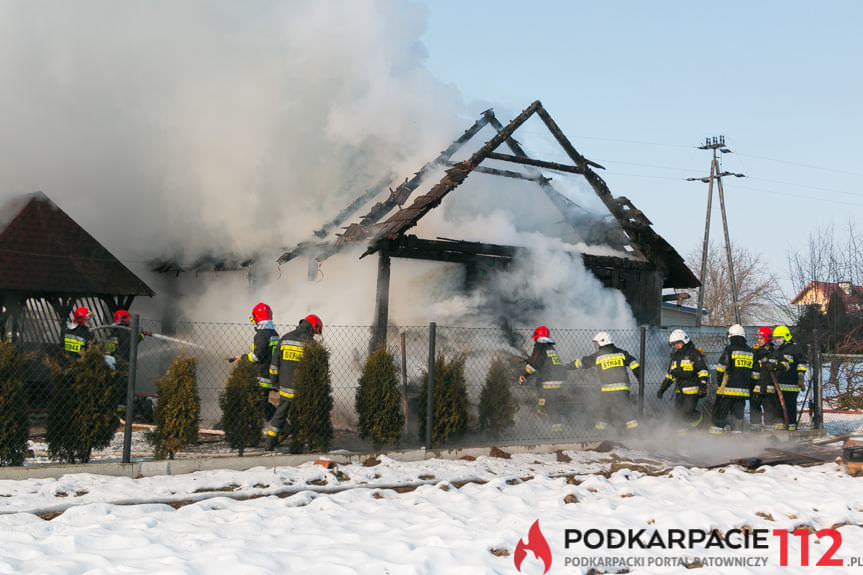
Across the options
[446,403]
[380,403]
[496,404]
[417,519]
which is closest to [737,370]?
[496,404]

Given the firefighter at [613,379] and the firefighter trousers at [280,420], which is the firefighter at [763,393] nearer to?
the firefighter at [613,379]

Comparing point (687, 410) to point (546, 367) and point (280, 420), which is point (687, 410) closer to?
point (546, 367)

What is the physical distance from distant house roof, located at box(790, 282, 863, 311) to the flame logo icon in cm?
2107

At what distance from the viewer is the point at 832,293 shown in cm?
2339

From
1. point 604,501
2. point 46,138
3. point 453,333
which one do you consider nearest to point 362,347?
point 453,333

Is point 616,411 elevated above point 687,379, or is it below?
below

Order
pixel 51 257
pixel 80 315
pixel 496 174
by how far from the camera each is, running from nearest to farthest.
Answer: pixel 80 315 → pixel 51 257 → pixel 496 174

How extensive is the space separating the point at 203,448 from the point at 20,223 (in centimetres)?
766

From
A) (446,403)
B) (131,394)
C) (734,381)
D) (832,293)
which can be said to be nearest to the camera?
(131,394)

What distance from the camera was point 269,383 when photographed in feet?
31.9

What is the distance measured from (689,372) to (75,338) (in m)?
8.77

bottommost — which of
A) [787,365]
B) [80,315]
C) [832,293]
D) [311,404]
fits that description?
[311,404]

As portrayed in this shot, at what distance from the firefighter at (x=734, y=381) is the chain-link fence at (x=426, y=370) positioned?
2.52ft

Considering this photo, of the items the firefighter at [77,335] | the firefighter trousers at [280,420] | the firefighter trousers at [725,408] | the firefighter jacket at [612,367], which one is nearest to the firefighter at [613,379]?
the firefighter jacket at [612,367]
